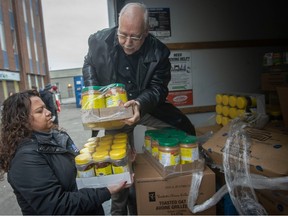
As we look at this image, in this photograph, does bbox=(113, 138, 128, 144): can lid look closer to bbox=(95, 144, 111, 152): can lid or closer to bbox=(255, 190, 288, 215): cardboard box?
bbox=(95, 144, 111, 152): can lid

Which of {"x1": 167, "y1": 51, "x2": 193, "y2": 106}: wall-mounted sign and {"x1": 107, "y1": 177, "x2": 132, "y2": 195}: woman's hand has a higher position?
{"x1": 167, "y1": 51, "x2": 193, "y2": 106}: wall-mounted sign

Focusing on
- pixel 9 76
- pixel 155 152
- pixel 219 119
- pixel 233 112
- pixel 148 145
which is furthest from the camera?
pixel 9 76

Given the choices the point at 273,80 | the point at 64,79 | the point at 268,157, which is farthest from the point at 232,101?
the point at 64,79

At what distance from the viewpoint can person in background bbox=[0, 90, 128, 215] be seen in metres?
1.33

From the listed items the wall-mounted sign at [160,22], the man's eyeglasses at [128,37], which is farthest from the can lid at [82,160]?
the wall-mounted sign at [160,22]

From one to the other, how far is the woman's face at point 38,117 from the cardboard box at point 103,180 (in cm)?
38

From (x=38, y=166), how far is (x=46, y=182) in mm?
93

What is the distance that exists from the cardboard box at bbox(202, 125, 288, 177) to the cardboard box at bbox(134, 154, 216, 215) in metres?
0.23

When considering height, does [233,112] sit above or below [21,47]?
below

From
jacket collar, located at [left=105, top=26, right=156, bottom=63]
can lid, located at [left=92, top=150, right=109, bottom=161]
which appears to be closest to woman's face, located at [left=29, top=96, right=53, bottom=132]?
can lid, located at [left=92, top=150, right=109, bottom=161]

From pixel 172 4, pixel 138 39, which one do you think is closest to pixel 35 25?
pixel 172 4

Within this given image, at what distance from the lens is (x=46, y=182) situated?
135 cm

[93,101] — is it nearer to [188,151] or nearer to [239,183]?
[188,151]

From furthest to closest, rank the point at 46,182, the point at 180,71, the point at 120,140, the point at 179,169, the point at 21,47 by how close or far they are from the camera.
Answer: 1. the point at 21,47
2. the point at 180,71
3. the point at 120,140
4. the point at 179,169
5. the point at 46,182
